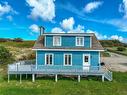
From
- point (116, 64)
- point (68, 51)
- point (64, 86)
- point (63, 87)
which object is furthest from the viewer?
point (116, 64)

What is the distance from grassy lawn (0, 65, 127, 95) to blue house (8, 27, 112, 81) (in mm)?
1118

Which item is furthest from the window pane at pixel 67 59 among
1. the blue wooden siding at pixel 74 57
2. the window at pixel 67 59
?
the blue wooden siding at pixel 74 57

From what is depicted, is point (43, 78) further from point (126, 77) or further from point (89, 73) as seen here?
point (126, 77)

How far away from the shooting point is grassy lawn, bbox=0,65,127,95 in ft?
92.7

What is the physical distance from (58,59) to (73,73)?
9.68ft

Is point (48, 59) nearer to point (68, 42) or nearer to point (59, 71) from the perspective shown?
point (59, 71)

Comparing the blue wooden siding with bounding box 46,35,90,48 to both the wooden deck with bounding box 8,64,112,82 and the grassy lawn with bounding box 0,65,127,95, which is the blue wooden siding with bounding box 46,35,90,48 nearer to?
the wooden deck with bounding box 8,64,112,82

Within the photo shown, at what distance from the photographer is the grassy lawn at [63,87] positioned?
92.7 ft

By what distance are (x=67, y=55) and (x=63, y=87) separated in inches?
259

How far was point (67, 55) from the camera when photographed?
1433 inches

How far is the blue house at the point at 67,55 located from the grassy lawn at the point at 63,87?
112 centimetres

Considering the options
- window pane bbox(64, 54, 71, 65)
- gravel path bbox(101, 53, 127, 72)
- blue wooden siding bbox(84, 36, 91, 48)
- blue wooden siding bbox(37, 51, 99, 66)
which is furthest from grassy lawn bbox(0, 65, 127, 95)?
gravel path bbox(101, 53, 127, 72)

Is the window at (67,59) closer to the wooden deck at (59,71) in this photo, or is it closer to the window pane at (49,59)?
the wooden deck at (59,71)

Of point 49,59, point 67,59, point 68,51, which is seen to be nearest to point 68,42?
point 68,51
